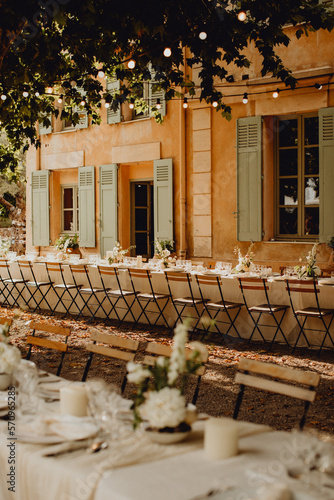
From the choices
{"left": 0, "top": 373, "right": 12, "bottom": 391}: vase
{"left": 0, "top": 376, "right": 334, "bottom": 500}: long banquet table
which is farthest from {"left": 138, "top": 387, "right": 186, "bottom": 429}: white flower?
{"left": 0, "top": 373, "right": 12, "bottom": 391}: vase

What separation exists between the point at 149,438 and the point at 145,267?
669cm

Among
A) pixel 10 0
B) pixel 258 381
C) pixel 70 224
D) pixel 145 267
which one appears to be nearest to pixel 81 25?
pixel 10 0

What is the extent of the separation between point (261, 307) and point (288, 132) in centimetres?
416

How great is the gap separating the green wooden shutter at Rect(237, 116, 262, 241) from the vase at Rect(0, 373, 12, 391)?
7.40 meters

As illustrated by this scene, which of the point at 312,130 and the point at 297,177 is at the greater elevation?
the point at 312,130

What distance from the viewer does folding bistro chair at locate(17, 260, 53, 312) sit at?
10281 mm

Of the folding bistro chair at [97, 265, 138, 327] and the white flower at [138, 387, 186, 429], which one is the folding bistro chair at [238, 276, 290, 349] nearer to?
the folding bistro chair at [97, 265, 138, 327]

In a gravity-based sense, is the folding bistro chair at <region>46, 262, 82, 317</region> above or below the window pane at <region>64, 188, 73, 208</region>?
below

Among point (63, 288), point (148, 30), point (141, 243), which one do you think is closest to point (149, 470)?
point (148, 30)

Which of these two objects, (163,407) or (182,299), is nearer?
(163,407)

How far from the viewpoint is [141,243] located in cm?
1294

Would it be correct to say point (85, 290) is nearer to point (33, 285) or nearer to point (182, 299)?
point (33, 285)

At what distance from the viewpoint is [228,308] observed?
7.48 m

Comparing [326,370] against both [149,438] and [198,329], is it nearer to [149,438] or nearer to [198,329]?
[198,329]
